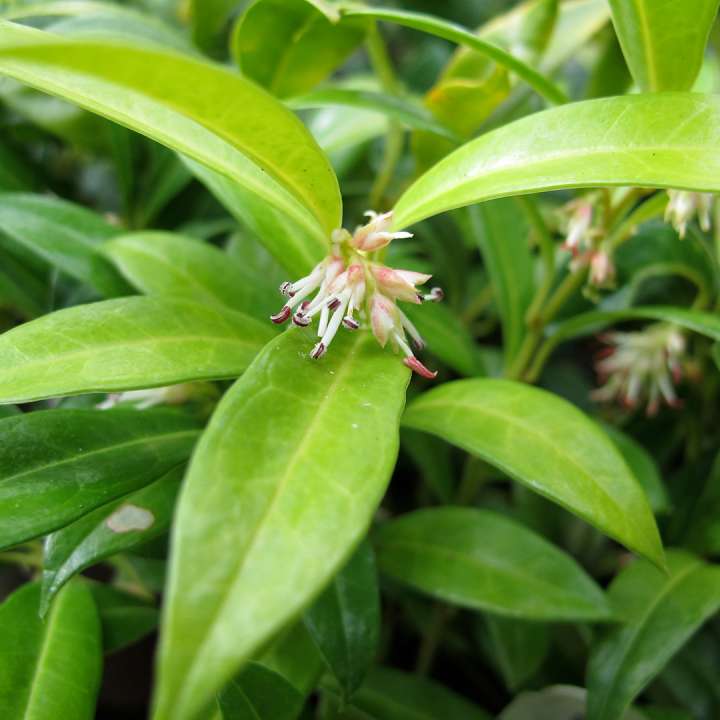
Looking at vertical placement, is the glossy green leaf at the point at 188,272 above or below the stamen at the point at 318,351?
below

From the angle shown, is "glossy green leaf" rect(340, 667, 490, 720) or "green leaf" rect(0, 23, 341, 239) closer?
"green leaf" rect(0, 23, 341, 239)

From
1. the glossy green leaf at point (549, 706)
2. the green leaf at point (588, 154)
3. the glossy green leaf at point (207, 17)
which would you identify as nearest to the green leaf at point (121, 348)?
the green leaf at point (588, 154)

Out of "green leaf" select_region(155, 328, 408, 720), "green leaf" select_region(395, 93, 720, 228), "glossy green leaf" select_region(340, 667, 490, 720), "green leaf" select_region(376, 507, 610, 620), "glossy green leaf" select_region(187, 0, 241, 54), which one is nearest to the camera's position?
"green leaf" select_region(155, 328, 408, 720)

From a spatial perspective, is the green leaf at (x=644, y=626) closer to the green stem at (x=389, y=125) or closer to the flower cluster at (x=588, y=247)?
the flower cluster at (x=588, y=247)

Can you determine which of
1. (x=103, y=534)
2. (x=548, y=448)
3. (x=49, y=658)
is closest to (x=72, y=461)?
(x=103, y=534)

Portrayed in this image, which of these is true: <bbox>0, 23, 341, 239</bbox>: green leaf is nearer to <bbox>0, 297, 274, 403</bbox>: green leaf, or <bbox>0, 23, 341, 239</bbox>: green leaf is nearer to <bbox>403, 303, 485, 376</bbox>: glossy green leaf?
<bbox>0, 297, 274, 403</bbox>: green leaf

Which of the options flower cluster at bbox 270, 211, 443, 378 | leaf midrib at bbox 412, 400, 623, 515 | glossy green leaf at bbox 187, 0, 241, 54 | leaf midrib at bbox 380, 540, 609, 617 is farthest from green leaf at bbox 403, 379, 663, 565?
glossy green leaf at bbox 187, 0, 241, 54
